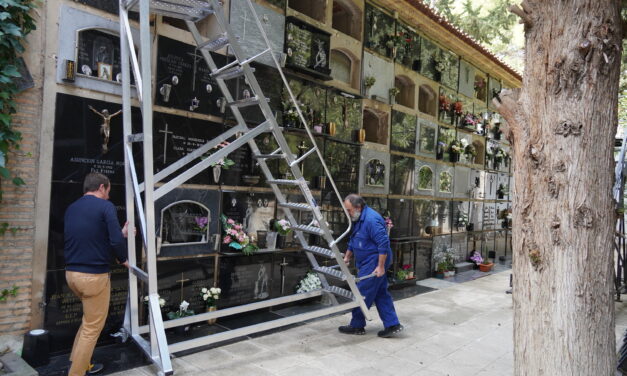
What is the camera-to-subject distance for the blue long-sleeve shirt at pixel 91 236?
3.69 m

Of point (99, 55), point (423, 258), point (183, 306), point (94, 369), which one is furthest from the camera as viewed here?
point (423, 258)

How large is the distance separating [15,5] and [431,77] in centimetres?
845

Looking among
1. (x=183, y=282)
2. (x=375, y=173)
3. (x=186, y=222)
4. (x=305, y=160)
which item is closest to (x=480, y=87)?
(x=375, y=173)

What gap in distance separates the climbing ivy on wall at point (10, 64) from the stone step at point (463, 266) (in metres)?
9.30

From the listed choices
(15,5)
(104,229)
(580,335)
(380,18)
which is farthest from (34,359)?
(380,18)

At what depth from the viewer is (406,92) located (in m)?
9.84

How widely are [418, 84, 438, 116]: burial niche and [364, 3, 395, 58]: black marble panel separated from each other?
193 centimetres

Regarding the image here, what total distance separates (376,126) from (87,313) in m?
6.70

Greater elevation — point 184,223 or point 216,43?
point 216,43

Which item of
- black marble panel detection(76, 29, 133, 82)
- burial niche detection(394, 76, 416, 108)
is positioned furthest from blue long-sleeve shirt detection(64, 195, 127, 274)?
burial niche detection(394, 76, 416, 108)

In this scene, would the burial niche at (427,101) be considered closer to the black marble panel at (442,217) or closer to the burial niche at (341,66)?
the black marble panel at (442,217)

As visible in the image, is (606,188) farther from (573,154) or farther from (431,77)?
(431,77)

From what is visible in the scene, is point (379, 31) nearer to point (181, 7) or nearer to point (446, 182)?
point (446, 182)

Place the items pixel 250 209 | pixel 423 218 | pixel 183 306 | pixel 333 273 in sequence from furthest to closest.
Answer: pixel 423 218 → pixel 250 209 → pixel 333 273 → pixel 183 306
